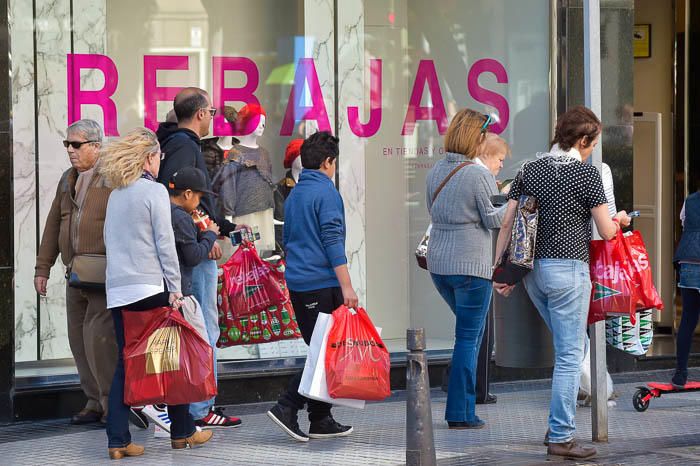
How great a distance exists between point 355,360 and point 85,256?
5.91ft

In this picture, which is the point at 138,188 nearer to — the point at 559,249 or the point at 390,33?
the point at 559,249

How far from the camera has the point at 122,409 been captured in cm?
714

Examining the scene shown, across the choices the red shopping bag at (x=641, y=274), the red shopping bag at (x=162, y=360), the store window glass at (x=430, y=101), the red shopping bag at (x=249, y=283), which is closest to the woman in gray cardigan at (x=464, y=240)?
the red shopping bag at (x=641, y=274)

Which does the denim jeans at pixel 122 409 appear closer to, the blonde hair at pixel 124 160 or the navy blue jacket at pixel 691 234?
the blonde hair at pixel 124 160

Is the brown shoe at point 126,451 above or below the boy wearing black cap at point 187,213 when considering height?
below

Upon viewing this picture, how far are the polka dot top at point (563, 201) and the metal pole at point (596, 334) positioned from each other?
68 centimetres

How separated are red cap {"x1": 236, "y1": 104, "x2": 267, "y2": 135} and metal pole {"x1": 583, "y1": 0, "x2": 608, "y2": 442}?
3229 millimetres

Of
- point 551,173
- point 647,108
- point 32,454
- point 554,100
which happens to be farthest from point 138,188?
point 647,108

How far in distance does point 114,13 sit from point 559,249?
14.1ft

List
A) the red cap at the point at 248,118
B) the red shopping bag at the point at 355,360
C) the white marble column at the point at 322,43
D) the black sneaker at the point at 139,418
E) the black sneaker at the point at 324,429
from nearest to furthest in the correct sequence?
1. the red shopping bag at the point at 355,360
2. the black sneaker at the point at 324,429
3. the black sneaker at the point at 139,418
4. the red cap at the point at 248,118
5. the white marble column at the point at 322,43

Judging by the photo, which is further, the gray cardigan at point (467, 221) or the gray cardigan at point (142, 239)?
the gray cardigan at point (467, 221)

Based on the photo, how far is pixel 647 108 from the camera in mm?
12977

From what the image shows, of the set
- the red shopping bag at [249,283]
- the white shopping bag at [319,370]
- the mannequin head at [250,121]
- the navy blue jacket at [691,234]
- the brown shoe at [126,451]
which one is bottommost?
the brown shoe at [126,451]

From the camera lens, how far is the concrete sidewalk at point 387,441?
23.6 feet
